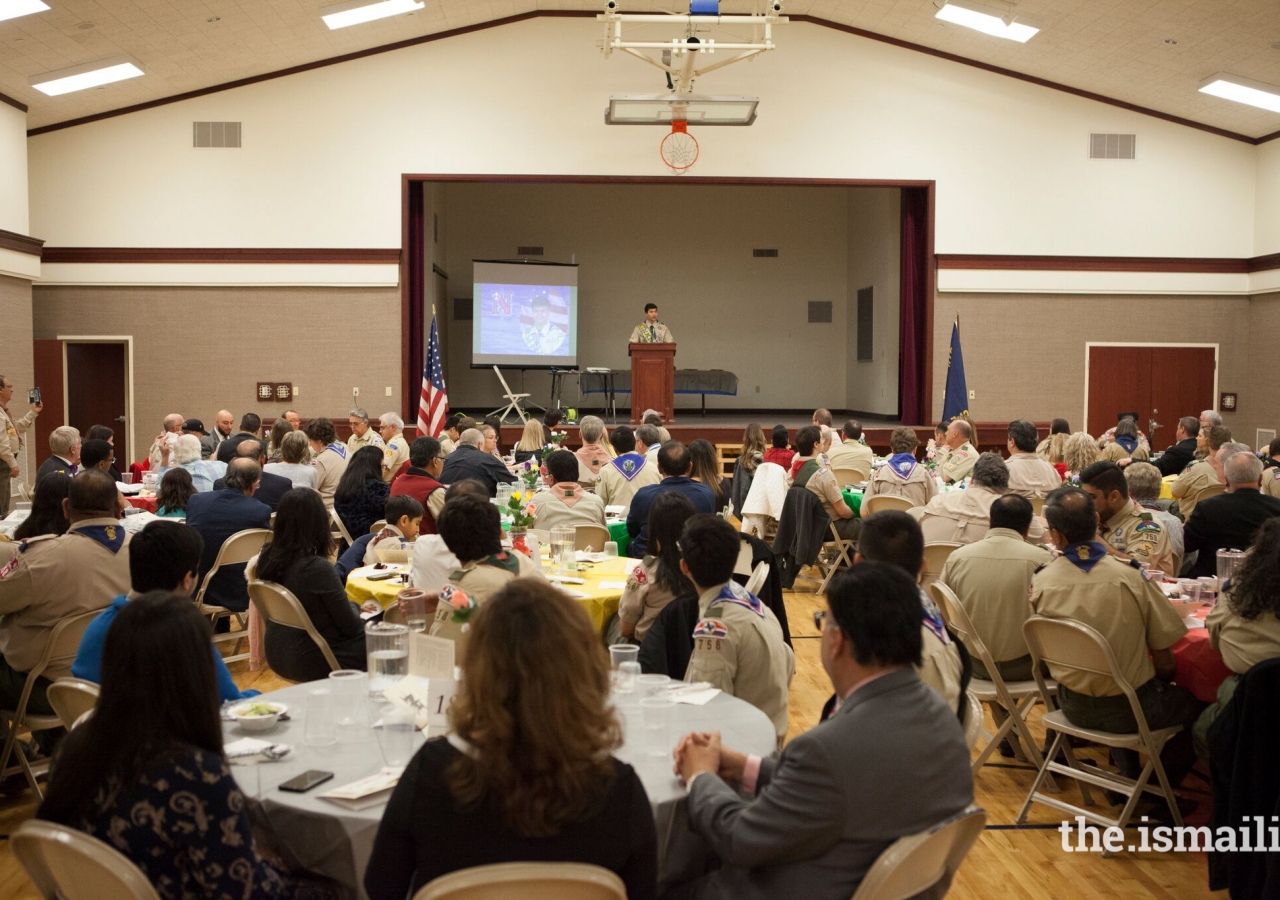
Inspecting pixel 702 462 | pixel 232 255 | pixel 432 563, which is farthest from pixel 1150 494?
pixel 232 255

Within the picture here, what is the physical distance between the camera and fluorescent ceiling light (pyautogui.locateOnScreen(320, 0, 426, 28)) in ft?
40.7

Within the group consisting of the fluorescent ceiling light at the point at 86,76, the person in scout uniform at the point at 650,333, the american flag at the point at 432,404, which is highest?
the fluorescent ceiling light at the point at 86,76

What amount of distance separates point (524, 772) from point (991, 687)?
3186mm

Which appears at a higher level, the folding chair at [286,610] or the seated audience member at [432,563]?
the seated audience member at [432,563]

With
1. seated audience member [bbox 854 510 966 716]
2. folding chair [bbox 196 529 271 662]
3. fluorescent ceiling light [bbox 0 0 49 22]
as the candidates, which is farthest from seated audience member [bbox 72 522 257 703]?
fluorescent ceiling light [bbox 0 0 49 22]

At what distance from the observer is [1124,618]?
3.98m

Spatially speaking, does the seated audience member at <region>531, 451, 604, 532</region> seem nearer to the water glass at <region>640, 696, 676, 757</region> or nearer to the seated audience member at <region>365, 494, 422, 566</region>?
the seated audience member at <region>365, 494, 422, 566</region>

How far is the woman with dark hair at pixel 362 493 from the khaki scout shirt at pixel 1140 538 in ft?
13.4

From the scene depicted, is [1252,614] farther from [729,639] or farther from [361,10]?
[361,10]

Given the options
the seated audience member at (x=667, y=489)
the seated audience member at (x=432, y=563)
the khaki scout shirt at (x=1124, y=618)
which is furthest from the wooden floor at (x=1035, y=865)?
the seated audience member at (x=667, y=489)

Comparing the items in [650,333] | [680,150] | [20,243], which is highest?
[680,150]

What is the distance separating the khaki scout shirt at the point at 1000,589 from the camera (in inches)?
179

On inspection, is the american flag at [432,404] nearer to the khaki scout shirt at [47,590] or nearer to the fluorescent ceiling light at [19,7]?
the fluorescent ceiling light at [19,7]

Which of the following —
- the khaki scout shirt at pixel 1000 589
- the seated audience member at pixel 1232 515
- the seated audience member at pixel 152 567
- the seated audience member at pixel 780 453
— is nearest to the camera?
→ the seated audience member at pixel 152 567
